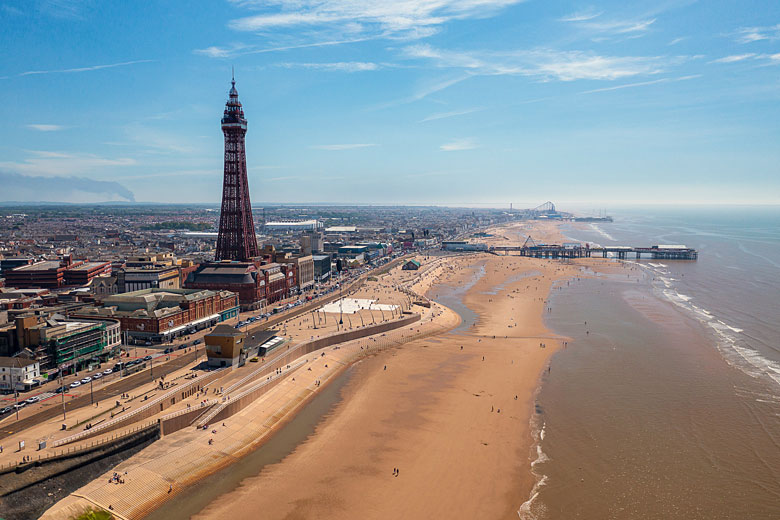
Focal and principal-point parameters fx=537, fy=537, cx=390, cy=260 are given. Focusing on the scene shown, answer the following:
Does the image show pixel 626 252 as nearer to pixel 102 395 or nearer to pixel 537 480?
pixel 537 480

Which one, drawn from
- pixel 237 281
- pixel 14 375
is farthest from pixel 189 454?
pixel 237 281

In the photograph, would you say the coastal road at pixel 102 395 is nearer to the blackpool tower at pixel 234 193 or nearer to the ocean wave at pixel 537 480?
the blackpool tower at pixel 234 193

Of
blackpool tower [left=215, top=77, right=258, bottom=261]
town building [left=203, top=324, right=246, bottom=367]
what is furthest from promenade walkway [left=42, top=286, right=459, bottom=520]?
blackpool tower [left=215, top=77, right=258, bottom=261]

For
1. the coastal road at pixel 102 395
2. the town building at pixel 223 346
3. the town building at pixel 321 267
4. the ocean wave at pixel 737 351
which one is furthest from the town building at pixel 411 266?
the town building at pixel 223 346

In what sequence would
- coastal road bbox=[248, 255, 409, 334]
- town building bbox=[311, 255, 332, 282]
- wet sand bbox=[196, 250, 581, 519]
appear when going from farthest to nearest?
town building bbox=[311, 255, 332, 282]
coastal road bbox=[248, 255, 409, 334]
wet sand bbox=[196, 250, 581, 519]

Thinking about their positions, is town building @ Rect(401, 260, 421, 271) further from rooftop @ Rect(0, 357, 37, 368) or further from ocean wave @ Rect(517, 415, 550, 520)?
rooftop @ Rect(0, 357, 37, 368)
